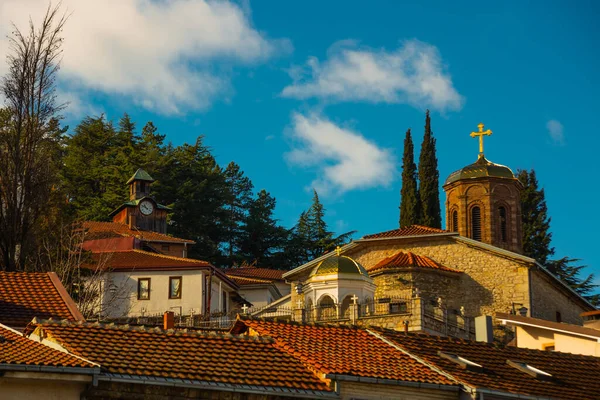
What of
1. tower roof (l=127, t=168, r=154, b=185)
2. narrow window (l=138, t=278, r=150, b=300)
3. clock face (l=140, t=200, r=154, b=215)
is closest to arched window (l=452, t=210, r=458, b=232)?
narrow window (l=138, t=278, r=150, b=300)

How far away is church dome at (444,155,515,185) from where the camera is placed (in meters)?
57.1

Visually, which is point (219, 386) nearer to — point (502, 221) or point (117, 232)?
point (502, 221)

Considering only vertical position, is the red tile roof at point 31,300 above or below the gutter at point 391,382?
above

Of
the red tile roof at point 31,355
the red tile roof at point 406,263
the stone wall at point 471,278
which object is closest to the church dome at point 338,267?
the red tile roof at point 406,263

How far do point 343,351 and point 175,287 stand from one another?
27.6 meters

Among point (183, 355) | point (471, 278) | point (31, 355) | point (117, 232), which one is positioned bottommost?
point (31, 355)

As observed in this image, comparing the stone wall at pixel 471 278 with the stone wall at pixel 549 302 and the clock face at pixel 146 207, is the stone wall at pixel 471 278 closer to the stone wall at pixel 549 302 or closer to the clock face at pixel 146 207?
the stone wall at pixel 549 302

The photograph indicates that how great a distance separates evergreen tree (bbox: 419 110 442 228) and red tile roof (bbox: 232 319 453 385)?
40518mm

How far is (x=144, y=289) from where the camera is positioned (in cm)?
4994

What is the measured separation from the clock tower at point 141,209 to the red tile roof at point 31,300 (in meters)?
39.4

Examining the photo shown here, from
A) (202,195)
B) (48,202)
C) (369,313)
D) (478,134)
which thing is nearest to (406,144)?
(478,134)

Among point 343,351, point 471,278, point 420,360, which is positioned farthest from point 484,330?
point 471,278

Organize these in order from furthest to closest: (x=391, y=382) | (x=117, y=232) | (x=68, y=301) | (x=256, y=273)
→ (x=256, y=273), (x=117, y=232), (x=68, y=301), (x=391, y=382)

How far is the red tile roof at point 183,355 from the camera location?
64.9 ft
